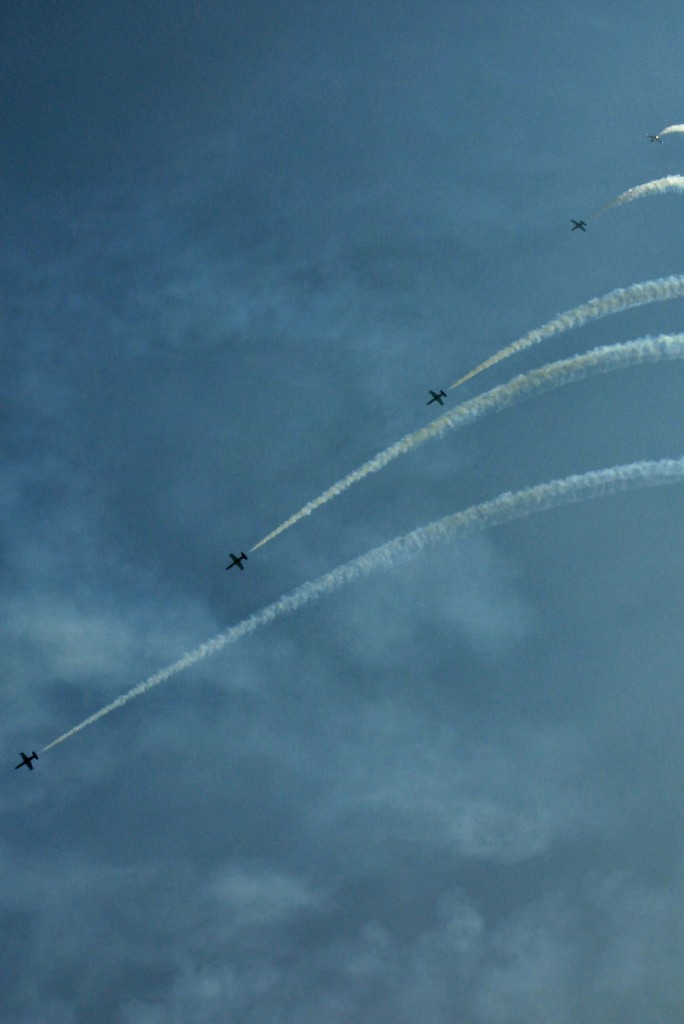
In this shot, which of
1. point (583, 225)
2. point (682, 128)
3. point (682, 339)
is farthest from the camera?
point (583, 225)

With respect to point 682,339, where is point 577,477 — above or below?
below

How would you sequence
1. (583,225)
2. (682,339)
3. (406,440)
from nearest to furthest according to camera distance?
(682,339) < (406,440) < (583,225)

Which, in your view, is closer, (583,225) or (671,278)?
(671,278)

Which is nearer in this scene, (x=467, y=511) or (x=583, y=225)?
(x=467, y=511)

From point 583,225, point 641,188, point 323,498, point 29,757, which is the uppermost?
point 583,225

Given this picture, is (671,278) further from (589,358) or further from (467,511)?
(467,511)

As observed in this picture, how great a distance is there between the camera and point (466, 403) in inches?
3248

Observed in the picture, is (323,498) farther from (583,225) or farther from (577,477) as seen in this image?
(583,225)

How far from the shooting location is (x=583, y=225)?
118 meters

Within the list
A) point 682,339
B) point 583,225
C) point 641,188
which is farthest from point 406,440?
point 583,225

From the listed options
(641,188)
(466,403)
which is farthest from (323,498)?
(641,188)

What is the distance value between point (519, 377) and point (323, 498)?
55.7 feet

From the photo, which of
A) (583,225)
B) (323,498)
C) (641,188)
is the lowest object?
(323,498)

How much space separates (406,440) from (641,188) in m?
27.8
